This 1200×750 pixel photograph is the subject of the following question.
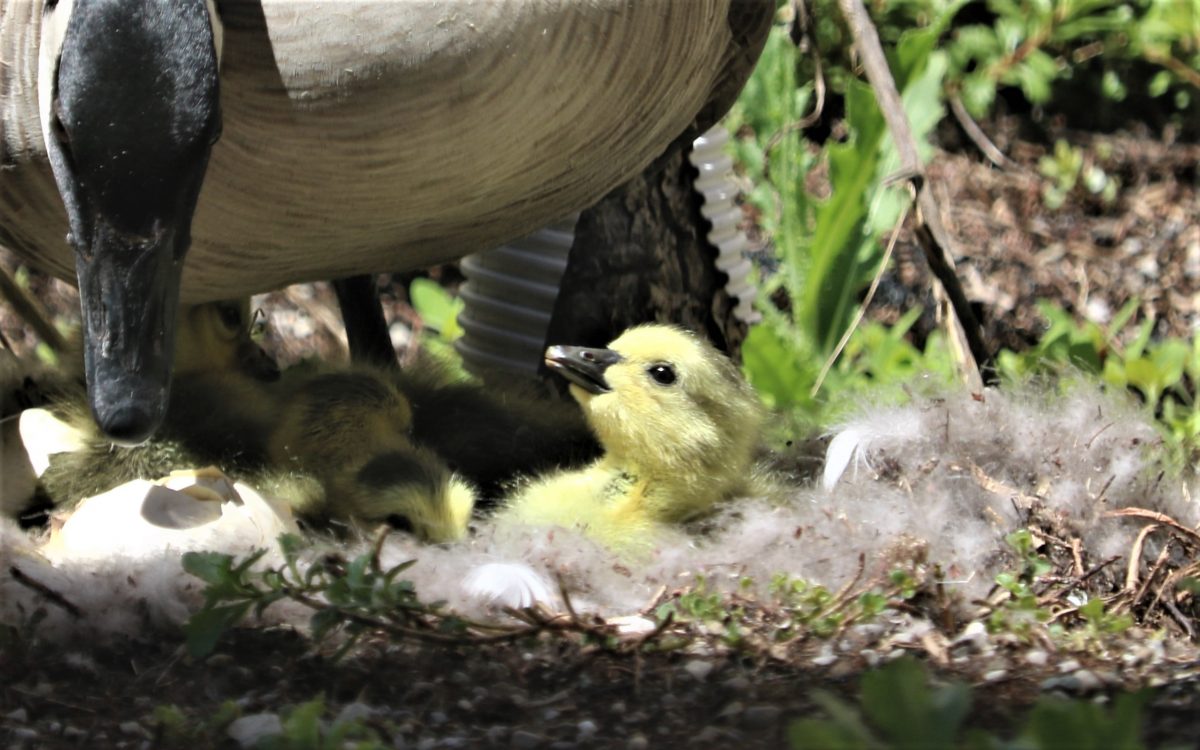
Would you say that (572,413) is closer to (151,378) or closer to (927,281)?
(151,378)

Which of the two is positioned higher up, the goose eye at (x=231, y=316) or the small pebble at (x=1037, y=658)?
the goose eye at (x=231, y=316)

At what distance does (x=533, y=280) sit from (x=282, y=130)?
Answer: 1.16m

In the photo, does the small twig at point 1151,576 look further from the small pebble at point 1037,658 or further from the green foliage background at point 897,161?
the green foliage background at point 897,161

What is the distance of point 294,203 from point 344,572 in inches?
22.1

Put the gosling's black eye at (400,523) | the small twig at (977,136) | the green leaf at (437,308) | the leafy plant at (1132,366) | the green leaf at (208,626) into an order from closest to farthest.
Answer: the green leaf at (208,626), the gosling's black eye at (400,523), the leafy plant at (1132,366), the green leaf at (437,308), the small twig at (977,136)

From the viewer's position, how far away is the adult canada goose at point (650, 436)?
2.28 m

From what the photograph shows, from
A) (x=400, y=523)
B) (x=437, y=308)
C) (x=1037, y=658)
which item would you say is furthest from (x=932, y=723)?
(x=437, y=308)

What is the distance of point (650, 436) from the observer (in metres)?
2.27

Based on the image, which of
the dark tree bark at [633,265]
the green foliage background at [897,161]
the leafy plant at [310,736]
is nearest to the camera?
the leafy plant at [310,736]

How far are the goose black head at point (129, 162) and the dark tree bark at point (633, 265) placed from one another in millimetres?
1222

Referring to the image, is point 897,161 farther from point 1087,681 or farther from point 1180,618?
point 1087,681

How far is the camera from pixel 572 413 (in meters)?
2.70

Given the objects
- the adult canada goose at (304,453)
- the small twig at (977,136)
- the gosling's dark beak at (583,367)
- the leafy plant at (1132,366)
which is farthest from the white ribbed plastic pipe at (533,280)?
the small twig at (977,136)

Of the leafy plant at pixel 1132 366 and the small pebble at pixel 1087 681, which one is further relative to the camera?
the leafy plant at pixel 1132 366
